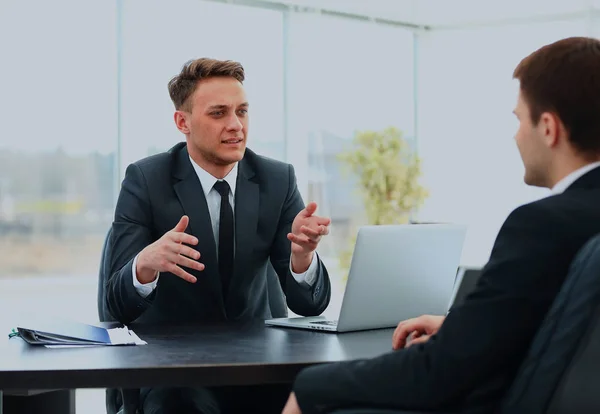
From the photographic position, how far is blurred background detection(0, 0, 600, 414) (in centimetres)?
585

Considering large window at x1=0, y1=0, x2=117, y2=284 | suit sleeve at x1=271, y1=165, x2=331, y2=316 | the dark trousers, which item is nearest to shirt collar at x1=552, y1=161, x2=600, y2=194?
the dark trousers

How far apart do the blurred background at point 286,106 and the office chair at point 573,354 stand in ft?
13.1

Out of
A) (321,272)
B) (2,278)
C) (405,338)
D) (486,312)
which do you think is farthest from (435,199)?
(486,312)

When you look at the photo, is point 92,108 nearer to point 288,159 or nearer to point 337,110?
point 288,159

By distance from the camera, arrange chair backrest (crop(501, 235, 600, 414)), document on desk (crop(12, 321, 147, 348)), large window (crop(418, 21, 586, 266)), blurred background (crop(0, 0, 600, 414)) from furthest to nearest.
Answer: large window (crop(418, 21, 586, 266)) < blurred background (crop(0, 0, 600, 414)) < document on desk (crop(12, 321, 147, 348)) < chair backrest (crop(501, 235, 600, 414))

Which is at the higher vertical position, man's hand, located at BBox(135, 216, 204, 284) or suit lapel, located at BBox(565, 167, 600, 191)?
suit lapel, located at BBox(565, 167, 600, 191)

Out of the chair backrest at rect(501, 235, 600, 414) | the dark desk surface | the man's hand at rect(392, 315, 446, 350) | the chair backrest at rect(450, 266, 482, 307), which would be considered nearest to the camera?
the chair backrest at rect(501, 235, 600, 414)

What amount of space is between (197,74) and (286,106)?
3983mm

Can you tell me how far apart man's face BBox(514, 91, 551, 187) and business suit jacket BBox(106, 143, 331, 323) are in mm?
1164

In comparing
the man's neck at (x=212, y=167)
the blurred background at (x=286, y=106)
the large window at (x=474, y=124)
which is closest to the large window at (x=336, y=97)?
the blurred background at (x=286, y=106)

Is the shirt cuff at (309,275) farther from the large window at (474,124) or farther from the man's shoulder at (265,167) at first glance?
the large window at (474,124)

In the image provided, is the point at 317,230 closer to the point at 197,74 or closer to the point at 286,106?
the point at 197,74

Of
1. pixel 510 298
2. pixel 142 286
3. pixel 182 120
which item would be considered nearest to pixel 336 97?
pixel 182 120

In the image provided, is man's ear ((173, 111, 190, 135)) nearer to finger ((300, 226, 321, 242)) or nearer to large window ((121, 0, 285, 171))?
finger ((300, 226, 321, 242))
